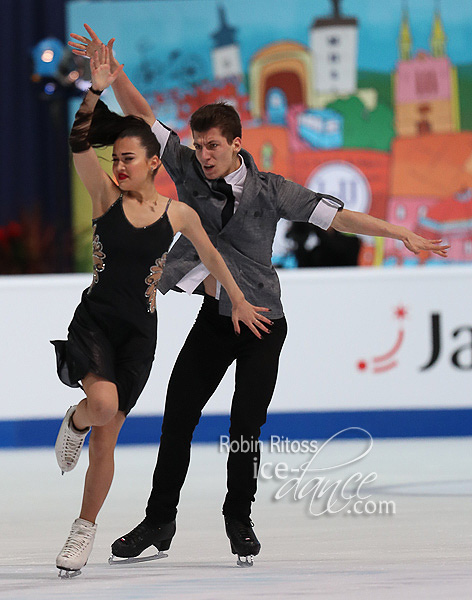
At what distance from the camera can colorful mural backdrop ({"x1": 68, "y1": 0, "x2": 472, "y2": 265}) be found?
372 inches

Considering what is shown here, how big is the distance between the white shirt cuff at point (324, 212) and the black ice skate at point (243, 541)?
2.85 feet

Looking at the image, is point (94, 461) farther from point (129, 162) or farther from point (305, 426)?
point (305, 426)

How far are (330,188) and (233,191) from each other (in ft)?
21.8

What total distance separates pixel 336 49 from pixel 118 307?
717 cm

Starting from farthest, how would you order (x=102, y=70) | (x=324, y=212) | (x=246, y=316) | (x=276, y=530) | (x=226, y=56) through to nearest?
(x=226, y=56) < (x=276, y=530) < (x=324, y=212) < (x=246, y=316) < (x=102, y=70)

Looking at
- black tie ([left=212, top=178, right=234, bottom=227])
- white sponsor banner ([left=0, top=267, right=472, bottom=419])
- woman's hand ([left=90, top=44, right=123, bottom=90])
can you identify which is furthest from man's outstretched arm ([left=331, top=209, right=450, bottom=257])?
white sponsor banner ([left=0, top=267, right=472, bottom=419])

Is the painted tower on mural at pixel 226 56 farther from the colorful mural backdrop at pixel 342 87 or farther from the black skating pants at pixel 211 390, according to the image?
the black skating pants at pixel 211 390

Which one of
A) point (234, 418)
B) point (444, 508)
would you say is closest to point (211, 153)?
point (234, 418)

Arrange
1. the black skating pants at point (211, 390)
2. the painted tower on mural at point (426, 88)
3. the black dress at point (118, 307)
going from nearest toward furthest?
the black dress at point (118, 307), the black skating pants at point (211, 390), the painted tower on mural at point (426, 88)

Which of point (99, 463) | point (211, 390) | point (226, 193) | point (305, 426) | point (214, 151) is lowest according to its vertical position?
point (305, 426)

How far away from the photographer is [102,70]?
2678 mm

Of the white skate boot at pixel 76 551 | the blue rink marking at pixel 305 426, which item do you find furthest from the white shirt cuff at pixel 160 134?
the blue rink marking at pixel 305 426

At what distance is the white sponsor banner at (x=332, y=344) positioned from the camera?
18.8 feet

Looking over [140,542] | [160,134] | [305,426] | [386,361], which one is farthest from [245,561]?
[386,361]
